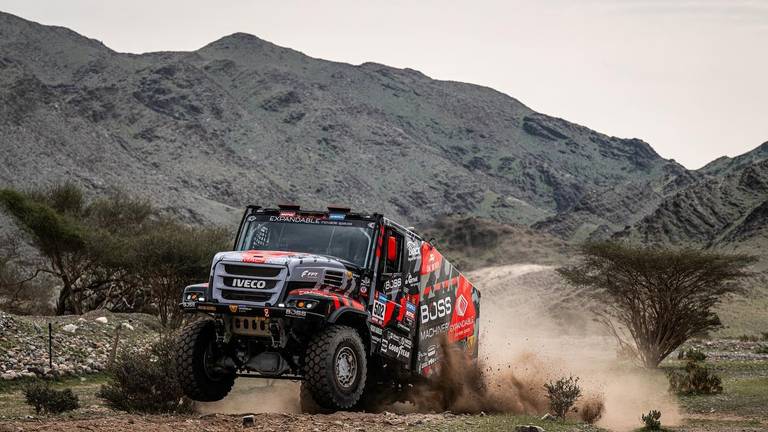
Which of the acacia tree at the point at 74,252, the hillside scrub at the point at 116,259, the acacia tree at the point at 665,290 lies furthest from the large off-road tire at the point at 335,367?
the acacia tree at the point at 74,252

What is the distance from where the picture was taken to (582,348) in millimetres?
64875

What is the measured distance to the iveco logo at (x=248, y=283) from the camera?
13750mm

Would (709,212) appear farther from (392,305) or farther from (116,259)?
(392,305)

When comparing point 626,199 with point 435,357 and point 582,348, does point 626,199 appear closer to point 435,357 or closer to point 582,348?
point 582,348

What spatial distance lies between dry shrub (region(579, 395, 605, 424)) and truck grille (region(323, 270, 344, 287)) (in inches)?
235

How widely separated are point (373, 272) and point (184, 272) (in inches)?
1212

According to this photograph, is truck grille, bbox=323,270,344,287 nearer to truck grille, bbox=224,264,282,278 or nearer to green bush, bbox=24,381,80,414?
truck grille, bbox=224,264,282,278

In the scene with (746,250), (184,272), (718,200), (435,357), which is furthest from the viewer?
(718,200)

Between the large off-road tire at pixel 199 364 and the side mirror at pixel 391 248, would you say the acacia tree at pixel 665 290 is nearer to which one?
→ the side mirror at pixel 391 248

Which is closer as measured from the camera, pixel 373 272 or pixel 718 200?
pixel 373 272

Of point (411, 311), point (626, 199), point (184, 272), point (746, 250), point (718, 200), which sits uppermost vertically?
point (626, 199)

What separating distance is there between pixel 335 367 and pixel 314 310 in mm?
909

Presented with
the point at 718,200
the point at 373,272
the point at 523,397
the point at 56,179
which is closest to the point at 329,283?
the point at 373,272

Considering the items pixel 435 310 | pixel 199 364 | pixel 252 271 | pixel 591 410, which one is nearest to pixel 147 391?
pixel 199 364
